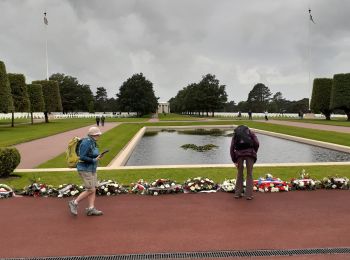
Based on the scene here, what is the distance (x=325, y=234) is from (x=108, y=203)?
4315mm

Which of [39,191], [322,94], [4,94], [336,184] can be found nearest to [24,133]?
[4,94]

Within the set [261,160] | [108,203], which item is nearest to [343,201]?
[108,203]

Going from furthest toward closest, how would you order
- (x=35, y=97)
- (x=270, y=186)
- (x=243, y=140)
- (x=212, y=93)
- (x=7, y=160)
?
1. (x=212, y=93)
2. (x=35, y=97)
3. (x=7, y=160)
4. (x=270, y=186)
5. (x=243, y=140)

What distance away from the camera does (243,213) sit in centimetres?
718

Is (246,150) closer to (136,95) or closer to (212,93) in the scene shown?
(136,95)

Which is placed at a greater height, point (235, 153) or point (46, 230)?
point (235, 153)

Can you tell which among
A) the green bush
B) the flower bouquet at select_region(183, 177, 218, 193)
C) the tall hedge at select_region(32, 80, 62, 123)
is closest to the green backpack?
the flower bouquet at select_region(183, 177, 218, 193)

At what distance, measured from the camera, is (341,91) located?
49406 millimetres

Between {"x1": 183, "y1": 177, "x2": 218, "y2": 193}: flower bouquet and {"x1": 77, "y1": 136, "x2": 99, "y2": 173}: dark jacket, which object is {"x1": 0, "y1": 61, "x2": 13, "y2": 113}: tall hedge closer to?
{"x1": 183, "y1": 177, "x2": 218, "y2": 193}: flower bouquet

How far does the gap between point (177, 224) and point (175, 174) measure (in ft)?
15.9

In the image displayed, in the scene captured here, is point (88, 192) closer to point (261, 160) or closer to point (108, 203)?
point (108, 203)

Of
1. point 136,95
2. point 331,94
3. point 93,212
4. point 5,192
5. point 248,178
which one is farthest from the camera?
point 136,95

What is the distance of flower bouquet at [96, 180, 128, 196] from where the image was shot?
881cm

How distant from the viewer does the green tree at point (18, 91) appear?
138 ft
